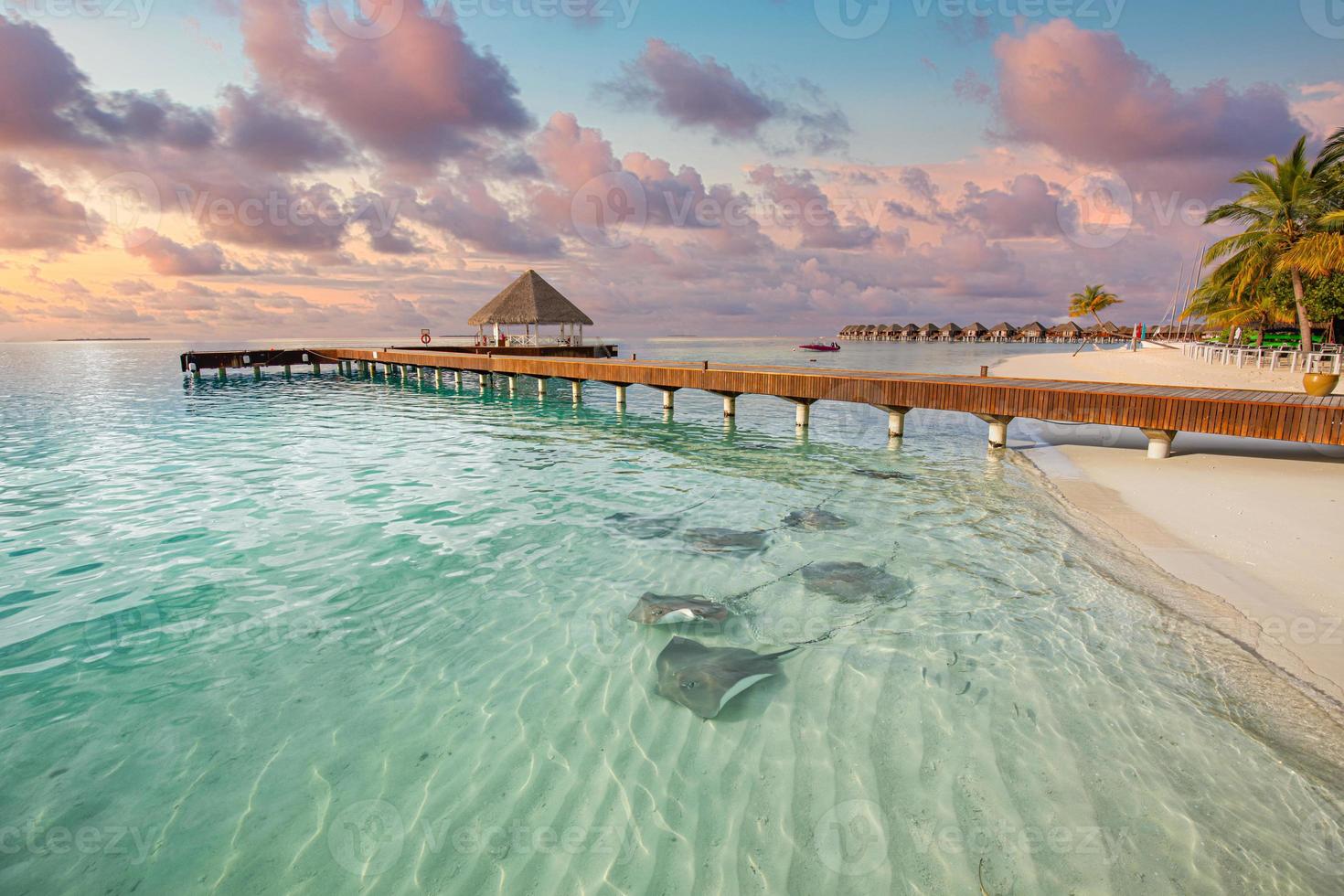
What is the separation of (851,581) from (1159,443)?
11146 mm

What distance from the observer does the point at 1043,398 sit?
47.5 ft

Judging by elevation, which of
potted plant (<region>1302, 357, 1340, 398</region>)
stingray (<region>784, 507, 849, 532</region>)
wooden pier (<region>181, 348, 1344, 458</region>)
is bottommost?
stingray (<region>784, 507, 849, 532</region>)

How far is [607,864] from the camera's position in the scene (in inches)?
142

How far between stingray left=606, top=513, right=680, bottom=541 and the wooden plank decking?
914 centimetres

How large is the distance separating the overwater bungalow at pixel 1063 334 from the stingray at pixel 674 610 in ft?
624

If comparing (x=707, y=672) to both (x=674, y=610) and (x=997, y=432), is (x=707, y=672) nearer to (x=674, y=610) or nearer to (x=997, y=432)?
(x=674, y=610)

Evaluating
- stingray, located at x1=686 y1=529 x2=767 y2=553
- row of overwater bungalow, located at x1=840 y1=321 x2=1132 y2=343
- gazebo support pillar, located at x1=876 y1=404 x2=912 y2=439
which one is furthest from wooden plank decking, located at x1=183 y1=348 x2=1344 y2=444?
row of overwater bungalow, located at x1=840 y1=321 x2=1132 y2=343

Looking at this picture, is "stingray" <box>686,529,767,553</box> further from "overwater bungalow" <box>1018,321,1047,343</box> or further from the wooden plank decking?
"overwater bungalow" <box>1018,321,1047,343</box>

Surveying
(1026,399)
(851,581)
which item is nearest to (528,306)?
(1026,399)

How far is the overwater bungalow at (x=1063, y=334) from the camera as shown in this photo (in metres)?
166

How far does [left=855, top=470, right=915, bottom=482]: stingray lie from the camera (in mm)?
13262

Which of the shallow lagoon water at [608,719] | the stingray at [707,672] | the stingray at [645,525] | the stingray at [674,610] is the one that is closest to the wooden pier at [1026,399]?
the shallow lagoon water at [608,719]

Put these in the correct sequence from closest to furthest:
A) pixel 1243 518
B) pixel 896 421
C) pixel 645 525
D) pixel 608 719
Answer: pixel 608 719, pixel 1243 518, pixel 645 525, pixel 896 421

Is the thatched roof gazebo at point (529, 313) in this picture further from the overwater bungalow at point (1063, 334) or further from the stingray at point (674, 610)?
the overwater bungalow at point (1063, 334)
